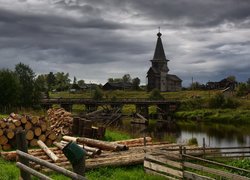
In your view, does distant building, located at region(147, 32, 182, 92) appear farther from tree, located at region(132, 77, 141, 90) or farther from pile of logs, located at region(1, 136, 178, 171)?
pile of logs, located at region(1, 136, 178, 171)

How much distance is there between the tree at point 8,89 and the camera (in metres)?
47.6

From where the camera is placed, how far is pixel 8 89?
4778 centimetres

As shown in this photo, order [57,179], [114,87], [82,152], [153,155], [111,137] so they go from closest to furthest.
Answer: [82,152] → [57,179] → [153,155] → [111,137] → [114,87]

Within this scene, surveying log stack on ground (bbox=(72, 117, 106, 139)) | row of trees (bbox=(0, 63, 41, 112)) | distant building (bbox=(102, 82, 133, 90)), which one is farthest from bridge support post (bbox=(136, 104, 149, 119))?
distant building (bbox=(102, 82, 133, 90))

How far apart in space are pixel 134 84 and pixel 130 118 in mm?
69329

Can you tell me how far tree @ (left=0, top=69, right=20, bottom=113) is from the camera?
47553 millimetres

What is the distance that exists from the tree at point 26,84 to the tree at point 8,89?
2.34 meters

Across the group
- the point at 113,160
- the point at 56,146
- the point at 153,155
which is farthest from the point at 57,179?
the point at 56,146

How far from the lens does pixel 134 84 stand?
5458 inches

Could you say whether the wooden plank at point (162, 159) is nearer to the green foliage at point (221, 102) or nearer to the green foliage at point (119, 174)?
the green foliage at point (119, 174)

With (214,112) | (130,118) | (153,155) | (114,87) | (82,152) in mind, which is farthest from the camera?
(114,87)

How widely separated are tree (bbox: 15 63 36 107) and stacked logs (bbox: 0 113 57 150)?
32307 millimetres

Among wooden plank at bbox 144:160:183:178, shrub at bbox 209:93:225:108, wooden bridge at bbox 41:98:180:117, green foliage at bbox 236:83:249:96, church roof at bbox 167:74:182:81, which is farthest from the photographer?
church roof at bbox 167:74:182:81

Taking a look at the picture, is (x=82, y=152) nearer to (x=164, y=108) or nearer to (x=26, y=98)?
(x=26, y=98)
